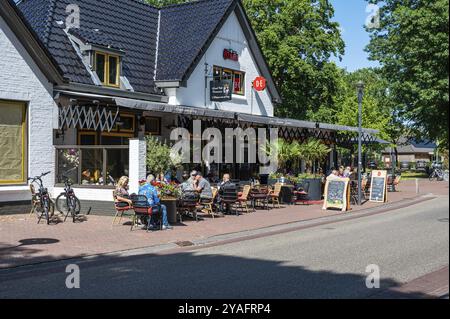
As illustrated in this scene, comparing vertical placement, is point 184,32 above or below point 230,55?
above

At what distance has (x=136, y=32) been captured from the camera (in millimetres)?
24984

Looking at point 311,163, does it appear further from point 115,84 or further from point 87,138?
point 87,138

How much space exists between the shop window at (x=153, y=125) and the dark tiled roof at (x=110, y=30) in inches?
53.0

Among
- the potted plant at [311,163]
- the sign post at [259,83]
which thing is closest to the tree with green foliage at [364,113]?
the sign post at [259,83]

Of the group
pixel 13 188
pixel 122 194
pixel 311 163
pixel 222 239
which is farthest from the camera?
pixel 311 163

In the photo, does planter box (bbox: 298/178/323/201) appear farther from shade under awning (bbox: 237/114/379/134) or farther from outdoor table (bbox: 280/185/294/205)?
shade under awning (bbox: 237/114/379/134)

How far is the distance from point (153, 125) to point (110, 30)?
15.6ft

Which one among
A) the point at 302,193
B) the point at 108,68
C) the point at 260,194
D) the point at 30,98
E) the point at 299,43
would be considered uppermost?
the point at 299,43

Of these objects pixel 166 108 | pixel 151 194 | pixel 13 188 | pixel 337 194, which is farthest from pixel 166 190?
pixel 337 194

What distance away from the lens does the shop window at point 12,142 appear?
16312 millimetres

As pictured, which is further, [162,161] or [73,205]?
[162,161]

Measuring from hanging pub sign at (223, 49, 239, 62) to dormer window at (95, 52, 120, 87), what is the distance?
240 inches

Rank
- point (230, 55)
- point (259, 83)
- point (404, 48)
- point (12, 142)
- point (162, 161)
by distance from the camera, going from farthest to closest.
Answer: point (404, 48) → point (259, 83) → point (230, 55) → point (162, 161) → point (12, 142)

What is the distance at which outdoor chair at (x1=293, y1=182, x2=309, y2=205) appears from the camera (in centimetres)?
2182
